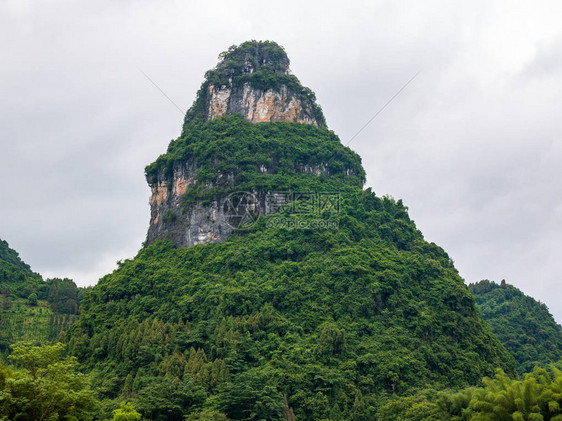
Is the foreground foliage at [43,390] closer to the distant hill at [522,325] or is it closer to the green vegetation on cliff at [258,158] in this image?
the green vegetation on cliff at [258,158]

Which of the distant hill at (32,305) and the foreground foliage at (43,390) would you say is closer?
the foreground foliage at (43,390)

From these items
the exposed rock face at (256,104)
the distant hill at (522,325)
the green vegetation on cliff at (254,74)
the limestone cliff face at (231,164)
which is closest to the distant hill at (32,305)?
the limestone cliff face at (231,164)

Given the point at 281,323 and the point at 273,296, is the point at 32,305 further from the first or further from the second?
the point at 281,323

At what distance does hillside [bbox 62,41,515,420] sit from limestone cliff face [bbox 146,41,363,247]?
19 centimetres

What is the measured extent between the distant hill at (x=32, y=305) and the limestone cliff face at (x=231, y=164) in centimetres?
1272

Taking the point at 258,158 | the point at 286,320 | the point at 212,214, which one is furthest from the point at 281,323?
the point at 258,158

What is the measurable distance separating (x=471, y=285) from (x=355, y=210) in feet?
104

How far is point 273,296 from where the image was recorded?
128ft

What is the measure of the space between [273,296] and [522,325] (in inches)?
1229

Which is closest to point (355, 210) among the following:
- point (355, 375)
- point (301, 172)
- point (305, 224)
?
point (305, 224)

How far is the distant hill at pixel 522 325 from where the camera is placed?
4956 centimetres

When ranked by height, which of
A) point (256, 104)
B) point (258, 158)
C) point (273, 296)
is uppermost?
point (256, 104)

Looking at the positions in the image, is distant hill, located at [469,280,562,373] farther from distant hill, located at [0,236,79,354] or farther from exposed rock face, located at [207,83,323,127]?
distant hill, located at [0,236,79,354]

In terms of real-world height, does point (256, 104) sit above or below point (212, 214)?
above
